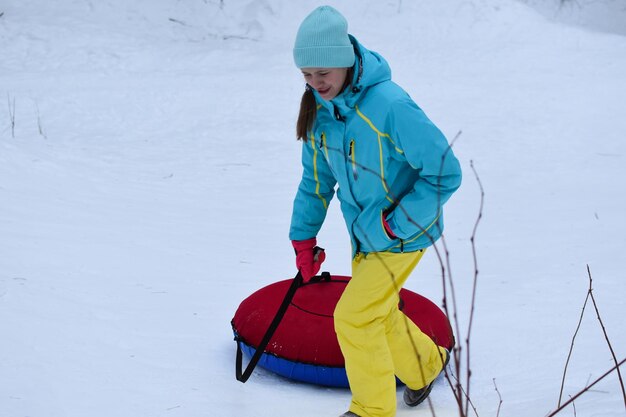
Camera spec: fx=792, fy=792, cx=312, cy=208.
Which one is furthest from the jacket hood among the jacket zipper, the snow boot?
the snow boot

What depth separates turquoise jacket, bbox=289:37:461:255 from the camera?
252cm

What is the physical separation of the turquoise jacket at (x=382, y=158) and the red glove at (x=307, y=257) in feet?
1.06

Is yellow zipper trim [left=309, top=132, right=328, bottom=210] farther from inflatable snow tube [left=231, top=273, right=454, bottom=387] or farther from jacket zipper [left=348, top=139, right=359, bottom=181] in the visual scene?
inflatable snow tube [left=231, top=273, right=454, bottom=387]

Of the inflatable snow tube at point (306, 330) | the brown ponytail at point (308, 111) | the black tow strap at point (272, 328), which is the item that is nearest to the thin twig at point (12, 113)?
the inflatable snow tube at point (306, 330)

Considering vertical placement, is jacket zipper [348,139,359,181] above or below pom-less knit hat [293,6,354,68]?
below

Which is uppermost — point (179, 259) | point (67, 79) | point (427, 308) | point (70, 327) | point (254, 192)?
point (427, 308)

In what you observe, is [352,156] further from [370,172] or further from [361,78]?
[361,78]

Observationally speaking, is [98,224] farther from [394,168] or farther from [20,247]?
[394,168]

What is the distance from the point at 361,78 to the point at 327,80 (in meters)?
0.11

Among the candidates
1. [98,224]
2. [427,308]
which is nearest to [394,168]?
[427,308]

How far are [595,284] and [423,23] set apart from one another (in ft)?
23.4

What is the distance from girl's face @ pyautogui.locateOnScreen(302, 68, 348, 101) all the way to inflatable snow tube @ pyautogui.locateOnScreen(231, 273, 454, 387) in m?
1.01

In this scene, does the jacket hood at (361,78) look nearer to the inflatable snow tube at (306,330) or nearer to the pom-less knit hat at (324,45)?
the pom-less knit hat at (324,45)

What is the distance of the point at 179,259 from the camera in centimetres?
468
